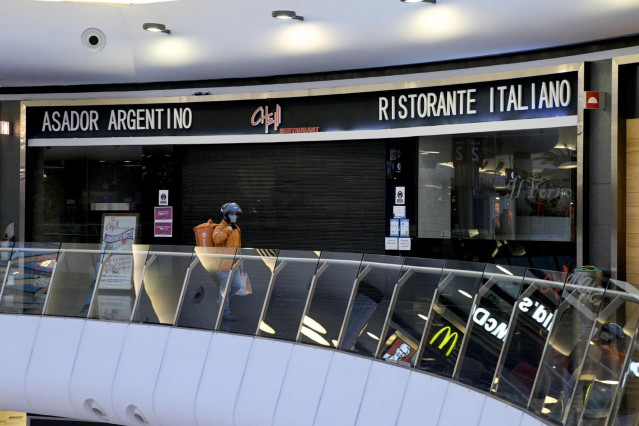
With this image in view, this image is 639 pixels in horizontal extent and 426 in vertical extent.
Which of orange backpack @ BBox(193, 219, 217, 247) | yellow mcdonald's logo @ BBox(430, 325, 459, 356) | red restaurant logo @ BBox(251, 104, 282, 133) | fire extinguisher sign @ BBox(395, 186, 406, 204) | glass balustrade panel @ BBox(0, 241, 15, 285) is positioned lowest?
yellow mcdonald's logo @ BBox(430, 325, 459, 356)

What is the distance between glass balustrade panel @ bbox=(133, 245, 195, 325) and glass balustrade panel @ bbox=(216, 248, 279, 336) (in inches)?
22.8

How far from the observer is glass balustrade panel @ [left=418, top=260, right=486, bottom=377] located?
6344 mm

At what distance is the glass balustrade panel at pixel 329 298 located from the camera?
765cm

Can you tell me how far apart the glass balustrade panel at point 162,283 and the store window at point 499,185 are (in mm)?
3617

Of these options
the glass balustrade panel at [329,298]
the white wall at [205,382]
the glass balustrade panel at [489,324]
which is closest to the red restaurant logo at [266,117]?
the white wall at [205,382]

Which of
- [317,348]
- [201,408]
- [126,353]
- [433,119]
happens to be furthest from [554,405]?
[433,119]

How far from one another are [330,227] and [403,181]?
131 cm

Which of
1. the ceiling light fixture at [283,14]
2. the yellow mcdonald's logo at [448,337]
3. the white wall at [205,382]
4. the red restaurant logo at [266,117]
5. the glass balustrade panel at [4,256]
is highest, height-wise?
the ceiling light fixture at [283,14]

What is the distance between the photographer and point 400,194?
11.4 m

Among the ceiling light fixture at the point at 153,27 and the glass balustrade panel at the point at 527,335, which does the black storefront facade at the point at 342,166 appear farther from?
the glass balustrade panel at the point at 527,335

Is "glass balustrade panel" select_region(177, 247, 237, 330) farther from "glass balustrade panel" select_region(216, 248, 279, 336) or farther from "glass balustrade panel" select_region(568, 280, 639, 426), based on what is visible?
"glass balustrade panel" select_region(568, 280, 639, 426)

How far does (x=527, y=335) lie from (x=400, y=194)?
5.98 meters

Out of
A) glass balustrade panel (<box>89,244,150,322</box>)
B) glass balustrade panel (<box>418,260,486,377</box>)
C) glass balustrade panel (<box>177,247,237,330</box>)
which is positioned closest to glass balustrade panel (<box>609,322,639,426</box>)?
glass balustrade panel (<box>418,260,486,377</box>)

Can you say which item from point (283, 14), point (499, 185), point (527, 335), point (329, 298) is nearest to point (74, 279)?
point (329, 298)
